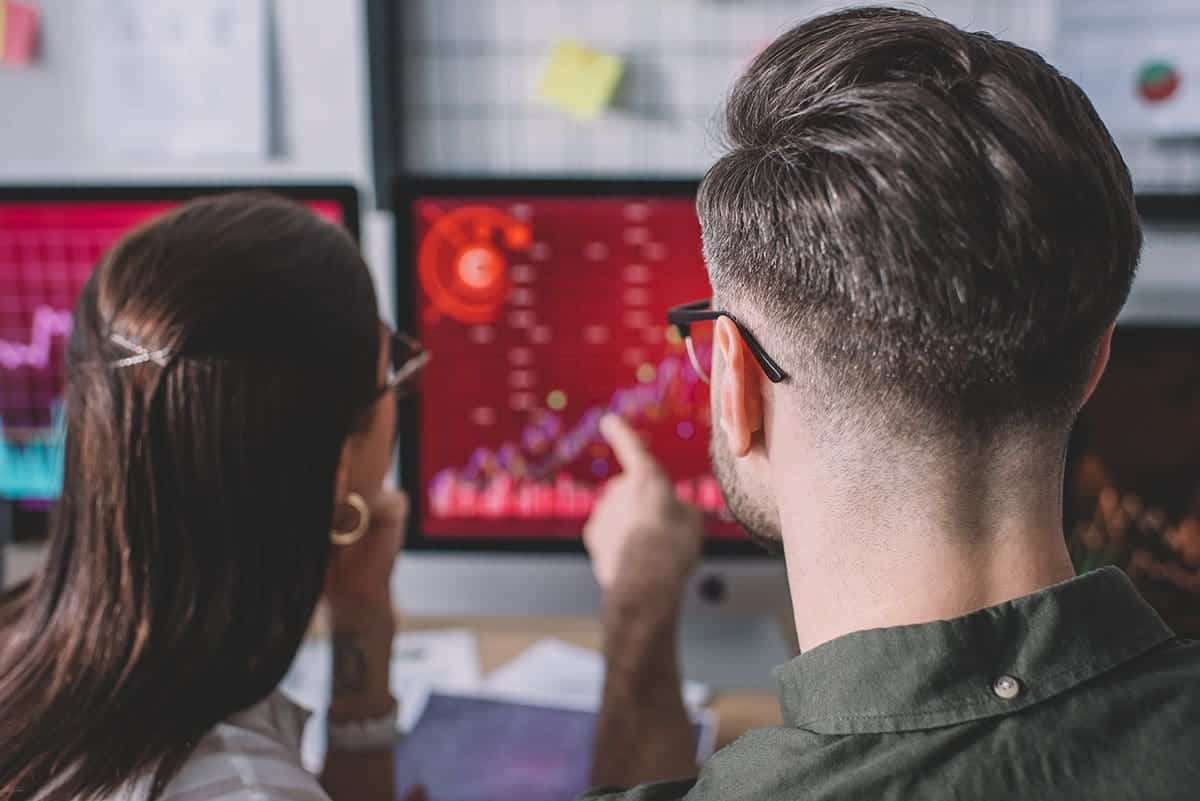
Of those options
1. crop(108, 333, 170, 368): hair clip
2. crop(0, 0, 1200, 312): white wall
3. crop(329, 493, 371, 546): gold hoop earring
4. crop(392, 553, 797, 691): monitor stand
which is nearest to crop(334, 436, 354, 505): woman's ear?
crop(329, 493, 371, 546): gold hoop earring

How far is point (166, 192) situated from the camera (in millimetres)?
930

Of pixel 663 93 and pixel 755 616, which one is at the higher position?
pixel 663 93

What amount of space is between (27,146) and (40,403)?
0.42 metres

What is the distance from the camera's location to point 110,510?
62 cm

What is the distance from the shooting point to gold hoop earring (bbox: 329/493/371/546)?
79cm

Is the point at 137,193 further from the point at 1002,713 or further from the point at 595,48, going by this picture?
the point at 1002,713

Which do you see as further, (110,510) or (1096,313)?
(110,510)

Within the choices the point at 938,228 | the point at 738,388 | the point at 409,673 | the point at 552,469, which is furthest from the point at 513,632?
the point at 938,228

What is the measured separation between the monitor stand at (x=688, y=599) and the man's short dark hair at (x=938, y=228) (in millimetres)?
575

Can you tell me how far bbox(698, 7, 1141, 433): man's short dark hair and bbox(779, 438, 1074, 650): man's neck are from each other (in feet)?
0.09

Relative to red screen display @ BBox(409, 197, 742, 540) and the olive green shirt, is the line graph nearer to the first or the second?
red screen display @ BBox(409, 197, 742, 540)

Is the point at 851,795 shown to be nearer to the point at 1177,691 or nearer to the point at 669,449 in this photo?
the point at 1177,691

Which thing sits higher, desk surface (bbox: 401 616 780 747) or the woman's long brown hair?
the woman's long brown hair

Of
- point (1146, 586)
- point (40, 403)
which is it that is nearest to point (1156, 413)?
point (1146, 586)
